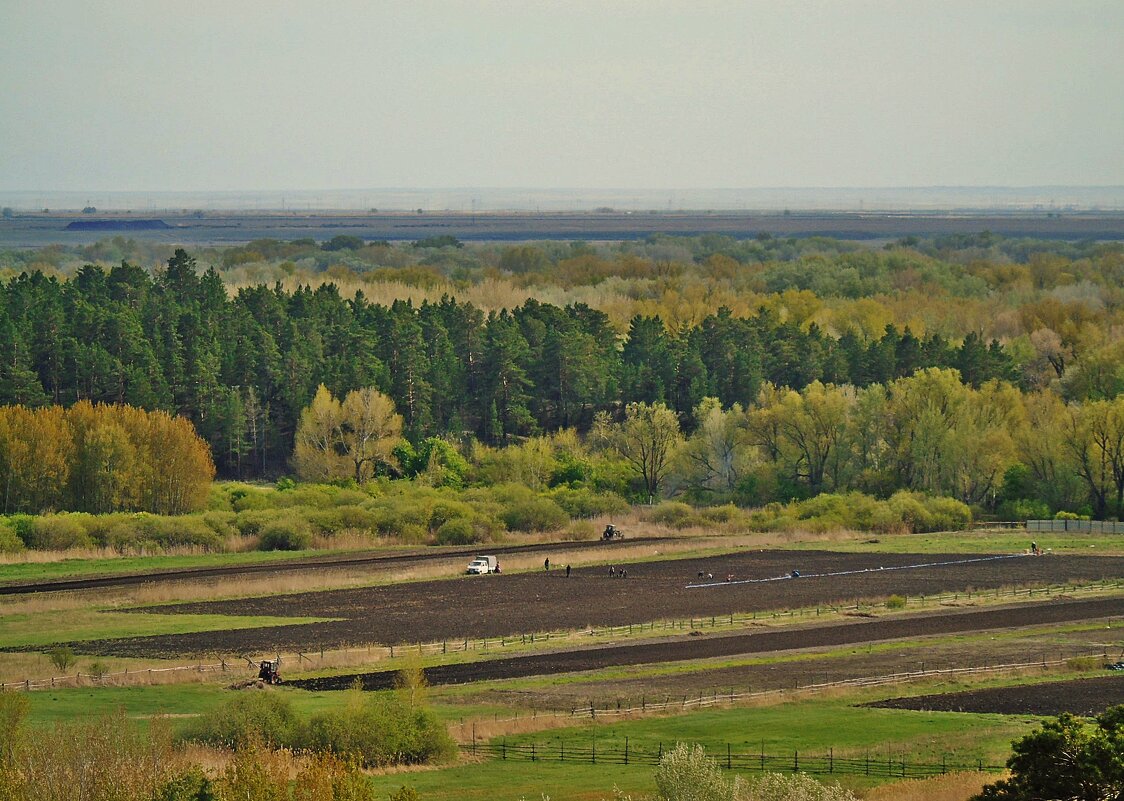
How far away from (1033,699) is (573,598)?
23.9 m

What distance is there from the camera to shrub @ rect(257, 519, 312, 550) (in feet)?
283

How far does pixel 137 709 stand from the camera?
48031mm

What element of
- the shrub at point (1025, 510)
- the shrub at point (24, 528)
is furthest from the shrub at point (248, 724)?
the shrub at point (1025, 510)

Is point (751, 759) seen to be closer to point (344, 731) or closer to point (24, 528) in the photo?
point (344, 731)

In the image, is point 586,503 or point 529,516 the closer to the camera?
point 529,516

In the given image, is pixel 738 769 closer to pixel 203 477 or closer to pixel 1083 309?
pixel 203 477

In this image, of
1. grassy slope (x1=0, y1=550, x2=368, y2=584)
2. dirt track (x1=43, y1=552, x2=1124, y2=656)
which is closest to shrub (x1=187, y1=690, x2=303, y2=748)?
dirt track (x1=43, y1=552, x2=1124, y2=656)

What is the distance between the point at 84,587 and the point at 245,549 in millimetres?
15798

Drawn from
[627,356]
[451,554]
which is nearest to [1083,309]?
[627,356]

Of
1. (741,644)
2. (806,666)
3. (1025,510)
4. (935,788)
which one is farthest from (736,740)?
(1025,510)

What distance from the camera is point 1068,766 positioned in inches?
1230

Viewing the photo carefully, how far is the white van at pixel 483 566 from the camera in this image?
3031 inches

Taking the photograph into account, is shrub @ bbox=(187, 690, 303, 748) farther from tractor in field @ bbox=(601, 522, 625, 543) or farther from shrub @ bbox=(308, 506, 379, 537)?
tractor in field @ bbox=(601, 522, 625, 543)

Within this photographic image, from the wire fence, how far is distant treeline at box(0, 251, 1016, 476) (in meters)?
67.6
